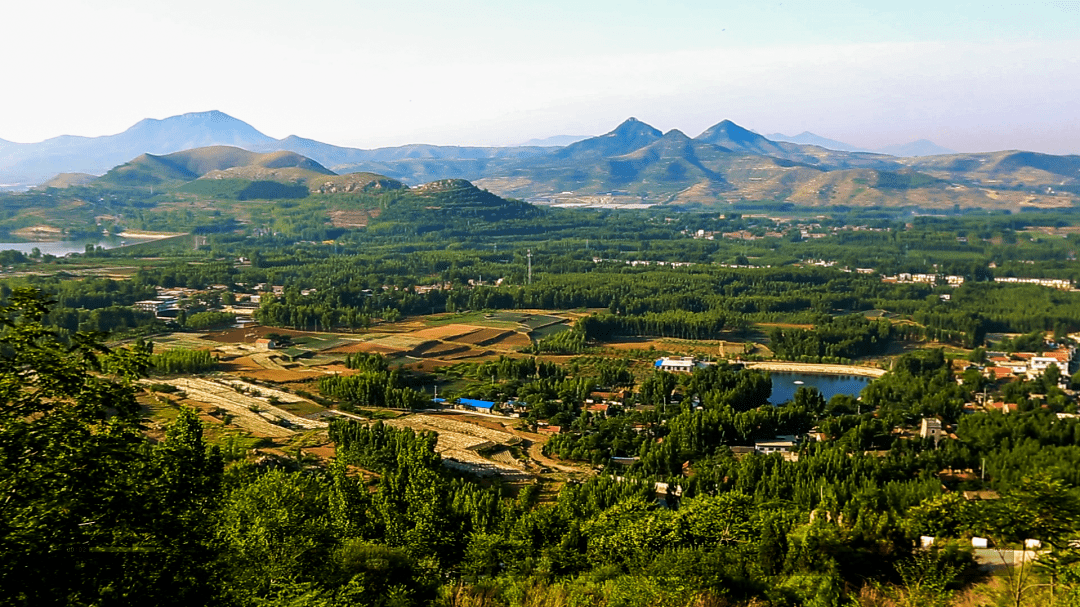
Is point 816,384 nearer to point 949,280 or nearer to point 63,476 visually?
point 63,476

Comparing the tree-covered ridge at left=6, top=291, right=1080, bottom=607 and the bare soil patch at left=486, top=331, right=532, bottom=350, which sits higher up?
the tree-covered ridge at left=6, top=291, right=1080, bottom=607

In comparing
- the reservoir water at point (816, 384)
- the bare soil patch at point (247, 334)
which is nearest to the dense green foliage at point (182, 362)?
the bare soil patch at point (247, 334)

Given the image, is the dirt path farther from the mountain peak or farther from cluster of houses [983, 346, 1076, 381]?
the mountain peak

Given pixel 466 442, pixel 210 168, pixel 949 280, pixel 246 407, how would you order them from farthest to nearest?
pixel 210 168 < pixel 949 280 < pixel 246 407 < pixel 466 442

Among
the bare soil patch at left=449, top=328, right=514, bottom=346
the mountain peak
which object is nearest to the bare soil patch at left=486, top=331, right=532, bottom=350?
the bare soil patch at left=449, top=328, right=514, bottom=346

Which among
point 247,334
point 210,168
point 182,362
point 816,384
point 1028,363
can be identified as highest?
point 210,168

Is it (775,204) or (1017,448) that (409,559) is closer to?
(1017,448)

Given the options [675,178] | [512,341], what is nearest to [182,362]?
[512,341]

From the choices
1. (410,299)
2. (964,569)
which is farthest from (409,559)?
(410,299)
